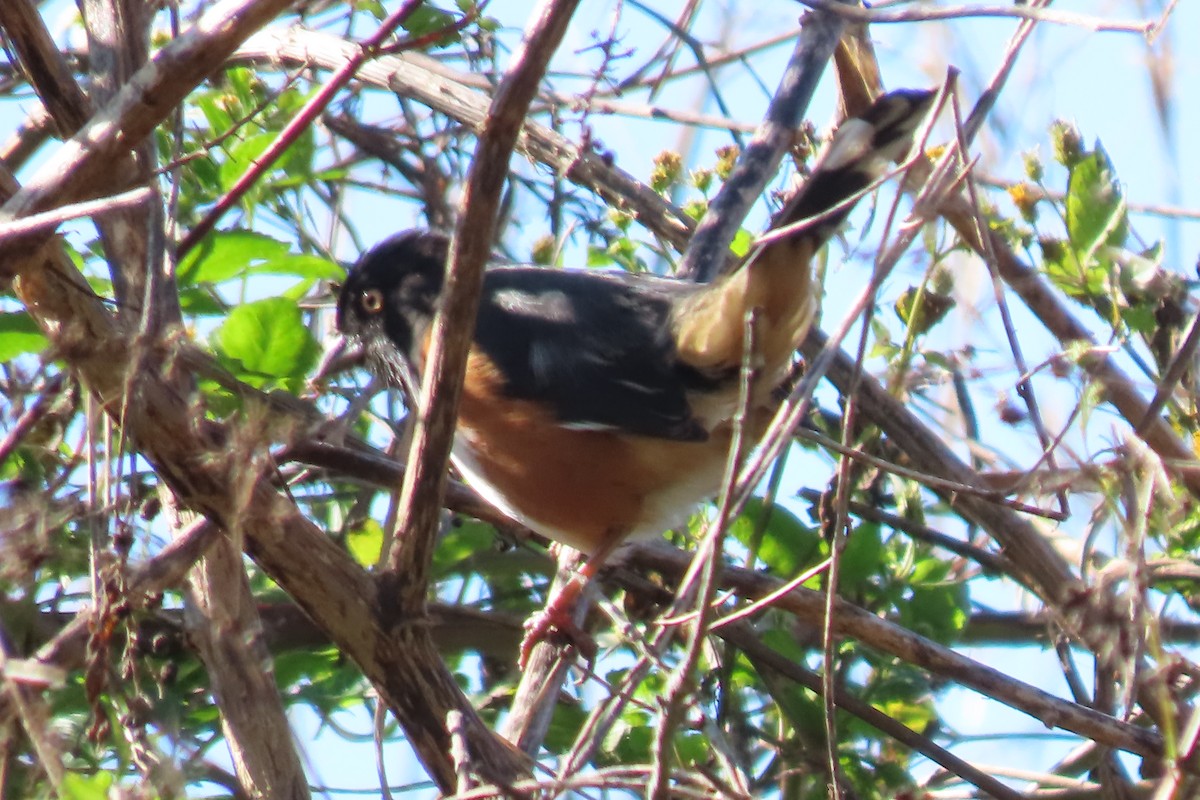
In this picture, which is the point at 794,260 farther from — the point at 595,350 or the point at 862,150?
the point at 595,350

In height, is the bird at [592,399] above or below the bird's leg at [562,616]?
above

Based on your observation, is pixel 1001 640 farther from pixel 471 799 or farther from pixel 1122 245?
pixel 471 799

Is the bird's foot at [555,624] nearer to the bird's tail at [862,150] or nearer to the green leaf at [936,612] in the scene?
the green leaf at [936,612]

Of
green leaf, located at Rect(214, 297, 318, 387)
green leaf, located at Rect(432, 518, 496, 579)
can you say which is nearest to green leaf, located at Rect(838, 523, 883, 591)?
green leaf, located at Rect(432, 518, 496, 579)

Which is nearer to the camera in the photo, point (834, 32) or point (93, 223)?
point (93, 223)

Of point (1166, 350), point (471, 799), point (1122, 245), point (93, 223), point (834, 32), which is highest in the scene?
point (834, 32)

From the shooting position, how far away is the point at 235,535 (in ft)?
5.97

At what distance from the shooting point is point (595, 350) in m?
3.37

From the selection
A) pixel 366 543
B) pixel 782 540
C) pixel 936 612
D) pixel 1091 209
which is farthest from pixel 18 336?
pixel 1091 209

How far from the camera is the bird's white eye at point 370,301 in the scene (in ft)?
11.8

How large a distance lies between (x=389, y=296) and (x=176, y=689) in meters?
1.26

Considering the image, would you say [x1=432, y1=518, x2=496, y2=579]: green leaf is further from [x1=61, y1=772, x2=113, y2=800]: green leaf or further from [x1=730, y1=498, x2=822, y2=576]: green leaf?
[x1=61, y1=772, x2=113, y2=800]: green leaf

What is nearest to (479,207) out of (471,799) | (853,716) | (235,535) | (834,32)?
(235,535)

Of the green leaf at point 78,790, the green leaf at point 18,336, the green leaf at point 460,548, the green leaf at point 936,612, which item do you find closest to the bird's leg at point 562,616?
the green leaf at point 460,548
